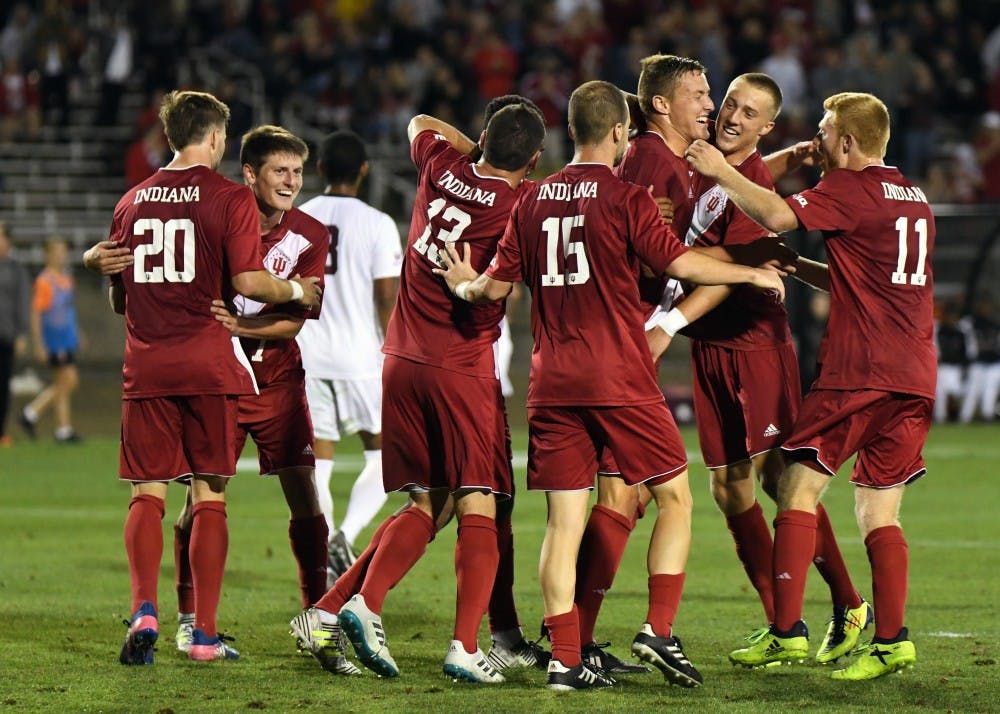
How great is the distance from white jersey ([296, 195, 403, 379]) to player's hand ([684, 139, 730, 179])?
326cm

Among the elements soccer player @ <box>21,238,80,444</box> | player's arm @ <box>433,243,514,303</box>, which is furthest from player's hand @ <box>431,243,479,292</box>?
soccer player @ <box>21,238,80,444</box>

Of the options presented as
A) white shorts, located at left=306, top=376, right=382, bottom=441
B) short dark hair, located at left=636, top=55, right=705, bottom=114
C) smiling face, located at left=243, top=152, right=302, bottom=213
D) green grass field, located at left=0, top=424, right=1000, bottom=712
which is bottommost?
green grass field, located at left=0, top=424, right=1000, bottom=712

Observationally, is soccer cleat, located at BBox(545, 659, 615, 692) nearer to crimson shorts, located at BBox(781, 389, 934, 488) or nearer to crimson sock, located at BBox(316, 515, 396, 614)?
crimson sock, located at BBox(316, 515, 396, 614)

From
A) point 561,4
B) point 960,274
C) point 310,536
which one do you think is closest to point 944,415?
point 960,274

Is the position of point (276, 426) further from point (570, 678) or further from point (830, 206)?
point (830, 206)

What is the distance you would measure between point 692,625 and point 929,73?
1709 cm

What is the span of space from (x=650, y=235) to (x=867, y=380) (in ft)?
3.74

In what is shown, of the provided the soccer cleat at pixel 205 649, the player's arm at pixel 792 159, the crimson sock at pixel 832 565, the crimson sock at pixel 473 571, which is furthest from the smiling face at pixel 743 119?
the soccer cleat at pixel 205 649

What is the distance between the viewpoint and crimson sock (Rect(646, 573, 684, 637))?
20.8ft

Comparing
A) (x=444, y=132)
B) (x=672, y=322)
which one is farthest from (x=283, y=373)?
(x=672, y=322)

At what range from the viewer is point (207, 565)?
6.95m

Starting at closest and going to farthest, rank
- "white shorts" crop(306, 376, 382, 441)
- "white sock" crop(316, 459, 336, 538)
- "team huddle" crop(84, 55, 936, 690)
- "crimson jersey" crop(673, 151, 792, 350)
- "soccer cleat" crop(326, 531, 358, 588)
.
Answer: "team huddle" crop(84, 55, 936, 690) < "crimson jersey" crop(673, 151, 792, 350) < "soccer cleat" crop(326, 531, 358, 588) < "white sock" crop(316, 459, 336, 538) < "white shorts" crop(306, 376, 382, 441)

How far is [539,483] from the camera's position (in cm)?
648

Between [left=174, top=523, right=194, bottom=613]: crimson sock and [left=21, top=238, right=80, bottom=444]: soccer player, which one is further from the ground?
[left=21, top=238, right=80, bottom=444]: soccer player
